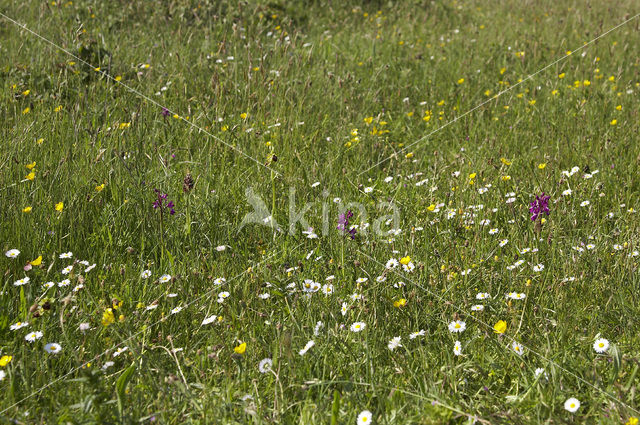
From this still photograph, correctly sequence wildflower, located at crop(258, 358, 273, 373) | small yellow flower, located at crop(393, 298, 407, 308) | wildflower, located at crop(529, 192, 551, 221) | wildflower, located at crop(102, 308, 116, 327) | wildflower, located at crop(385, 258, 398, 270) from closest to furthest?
wildflower, located at crop(258, 358, 273, 373), wildflower, located at crop(102, 308, 116, 327), small yellow flower, located at crop(393, 298, 407, 308), wildflower, located at crop(385, 258, 398, 270), wildflower, located at crop(529, 192, 551, 221)

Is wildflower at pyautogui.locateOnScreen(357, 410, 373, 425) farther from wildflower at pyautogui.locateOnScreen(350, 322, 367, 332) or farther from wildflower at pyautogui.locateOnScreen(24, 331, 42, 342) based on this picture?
wildflower at pyautogui.locateOnScreen(24, 331, 42, 342)

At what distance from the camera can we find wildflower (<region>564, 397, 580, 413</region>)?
4.79ft

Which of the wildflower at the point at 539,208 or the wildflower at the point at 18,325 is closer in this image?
the wildflower at the point at 18,325

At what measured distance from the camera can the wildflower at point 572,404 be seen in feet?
4.79

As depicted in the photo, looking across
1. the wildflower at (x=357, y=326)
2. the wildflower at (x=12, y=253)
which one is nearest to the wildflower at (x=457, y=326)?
the wildflower at (x=357, y=326)

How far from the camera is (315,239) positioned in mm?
2459

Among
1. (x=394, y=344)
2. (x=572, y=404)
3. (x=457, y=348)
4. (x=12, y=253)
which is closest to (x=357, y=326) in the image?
(x=394, y=344)

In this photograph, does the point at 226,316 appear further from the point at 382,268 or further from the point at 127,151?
the point at 127,151

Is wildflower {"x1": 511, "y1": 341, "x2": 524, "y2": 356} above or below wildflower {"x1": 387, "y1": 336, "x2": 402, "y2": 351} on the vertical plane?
below

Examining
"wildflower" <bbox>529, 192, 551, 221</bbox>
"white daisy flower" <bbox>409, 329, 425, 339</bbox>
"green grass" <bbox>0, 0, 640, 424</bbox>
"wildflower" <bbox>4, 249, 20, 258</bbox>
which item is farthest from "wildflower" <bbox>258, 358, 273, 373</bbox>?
"wildflower" <bbox>529, 192, 551, 221</bbox>

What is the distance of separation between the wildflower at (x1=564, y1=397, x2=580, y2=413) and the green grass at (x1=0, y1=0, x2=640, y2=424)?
34 mm

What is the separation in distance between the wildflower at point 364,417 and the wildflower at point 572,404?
1.60 feet

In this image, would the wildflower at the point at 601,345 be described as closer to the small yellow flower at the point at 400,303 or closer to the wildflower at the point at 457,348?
the wildflower at the point at 457,348

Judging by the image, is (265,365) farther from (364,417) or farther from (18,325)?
(18,325)
